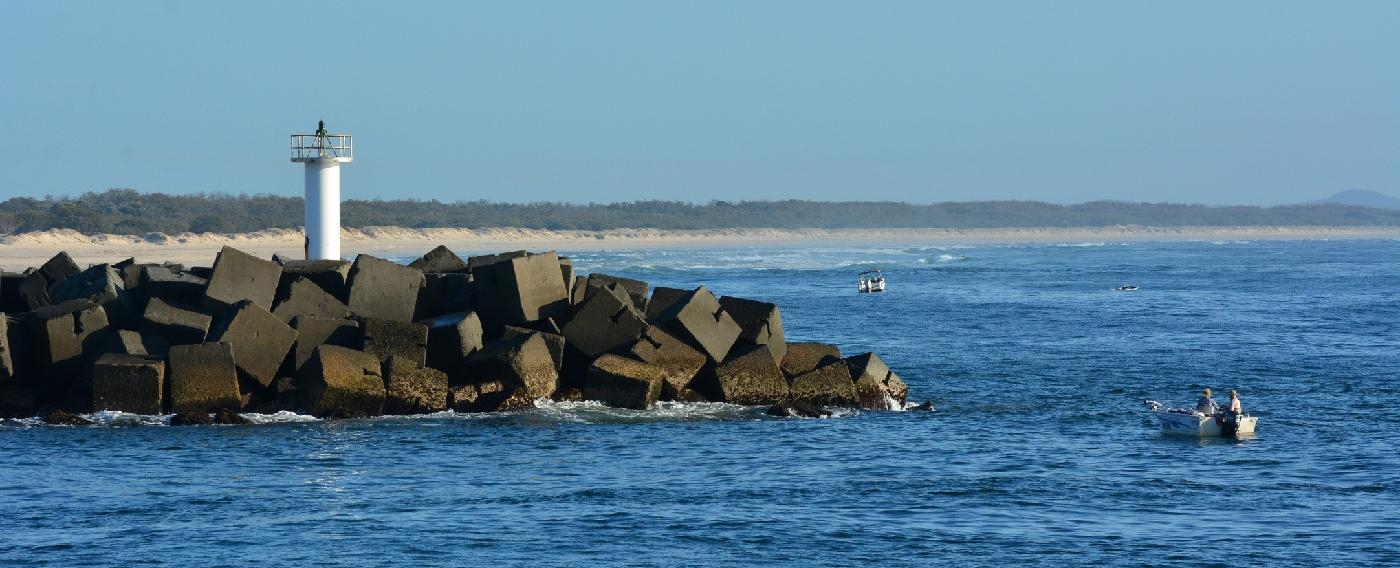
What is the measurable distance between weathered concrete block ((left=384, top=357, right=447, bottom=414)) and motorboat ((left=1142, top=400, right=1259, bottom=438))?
8.96 m

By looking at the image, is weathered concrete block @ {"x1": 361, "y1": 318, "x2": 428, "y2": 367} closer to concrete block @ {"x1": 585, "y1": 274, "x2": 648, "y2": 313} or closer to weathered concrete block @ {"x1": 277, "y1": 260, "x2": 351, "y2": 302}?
weathered concrete block @ {"x1": 277, "y1": 260, "x2": 351, "y2": 302}

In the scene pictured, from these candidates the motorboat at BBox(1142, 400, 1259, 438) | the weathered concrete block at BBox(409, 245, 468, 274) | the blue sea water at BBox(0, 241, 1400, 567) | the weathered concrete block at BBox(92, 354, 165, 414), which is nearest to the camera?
the blue sea water at BBox(0, 241, 1400, 567)

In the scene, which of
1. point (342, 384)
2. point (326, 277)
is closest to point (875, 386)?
point (342, 384)

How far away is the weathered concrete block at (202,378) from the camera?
1936 centimetres

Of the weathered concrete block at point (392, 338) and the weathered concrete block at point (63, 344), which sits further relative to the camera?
the weathered concrete block at point (63, 344)

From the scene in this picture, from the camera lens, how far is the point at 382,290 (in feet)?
70.8

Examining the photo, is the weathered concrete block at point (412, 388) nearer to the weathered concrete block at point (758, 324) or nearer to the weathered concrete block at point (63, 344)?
the weathered concrete block at point (63, 344)

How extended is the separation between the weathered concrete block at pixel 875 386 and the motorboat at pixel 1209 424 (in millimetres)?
3678

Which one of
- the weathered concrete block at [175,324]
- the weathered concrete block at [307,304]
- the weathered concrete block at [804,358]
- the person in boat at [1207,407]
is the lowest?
the person in boat at [1207,407]

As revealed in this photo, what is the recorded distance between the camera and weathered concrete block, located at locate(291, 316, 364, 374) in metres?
20.1

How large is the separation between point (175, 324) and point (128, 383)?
4.08 ft

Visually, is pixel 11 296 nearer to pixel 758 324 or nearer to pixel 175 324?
pixel 175 324

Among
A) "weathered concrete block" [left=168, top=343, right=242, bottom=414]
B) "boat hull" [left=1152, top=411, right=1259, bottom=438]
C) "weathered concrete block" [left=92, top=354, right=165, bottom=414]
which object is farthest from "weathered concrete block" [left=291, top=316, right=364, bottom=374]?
"boat hull" [left=1152, top=411, right=1259, bottom=438]

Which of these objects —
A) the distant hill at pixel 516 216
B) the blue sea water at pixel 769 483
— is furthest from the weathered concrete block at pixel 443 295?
the distant hill at pixel 516 216
